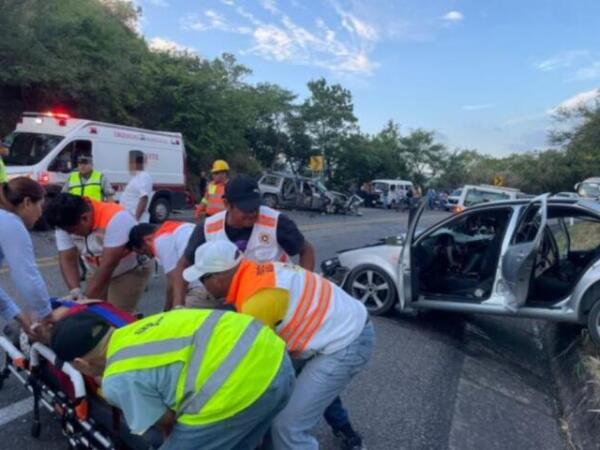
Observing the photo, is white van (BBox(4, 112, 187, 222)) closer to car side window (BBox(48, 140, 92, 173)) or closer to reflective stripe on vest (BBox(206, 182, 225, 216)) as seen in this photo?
car side window (BBox(48, 140, 92, 173))

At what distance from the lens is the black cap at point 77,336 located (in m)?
2.01

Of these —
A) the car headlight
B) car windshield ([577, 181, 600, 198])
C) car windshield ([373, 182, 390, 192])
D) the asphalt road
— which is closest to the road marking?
the asphalt road

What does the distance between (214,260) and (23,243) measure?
4.46 ft

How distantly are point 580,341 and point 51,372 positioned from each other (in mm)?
4785

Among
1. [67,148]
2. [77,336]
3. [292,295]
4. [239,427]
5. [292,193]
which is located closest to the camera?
[239,427]

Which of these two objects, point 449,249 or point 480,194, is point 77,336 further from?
point 480,194

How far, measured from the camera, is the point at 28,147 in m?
11.3

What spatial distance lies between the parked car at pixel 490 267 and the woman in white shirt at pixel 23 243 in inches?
140

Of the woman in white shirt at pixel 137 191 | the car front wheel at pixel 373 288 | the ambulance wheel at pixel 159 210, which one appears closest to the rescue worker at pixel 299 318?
the car front wheel at pixel 373 288

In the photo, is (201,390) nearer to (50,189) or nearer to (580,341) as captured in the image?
(580,341)

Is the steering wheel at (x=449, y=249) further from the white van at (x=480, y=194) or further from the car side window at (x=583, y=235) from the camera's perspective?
the white van at (x=480, y=194)

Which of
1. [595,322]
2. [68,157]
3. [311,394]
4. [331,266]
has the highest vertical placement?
[68,157]

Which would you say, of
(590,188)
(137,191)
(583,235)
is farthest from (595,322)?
(590,188)

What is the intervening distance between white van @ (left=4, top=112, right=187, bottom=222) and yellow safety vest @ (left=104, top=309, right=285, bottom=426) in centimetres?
928
